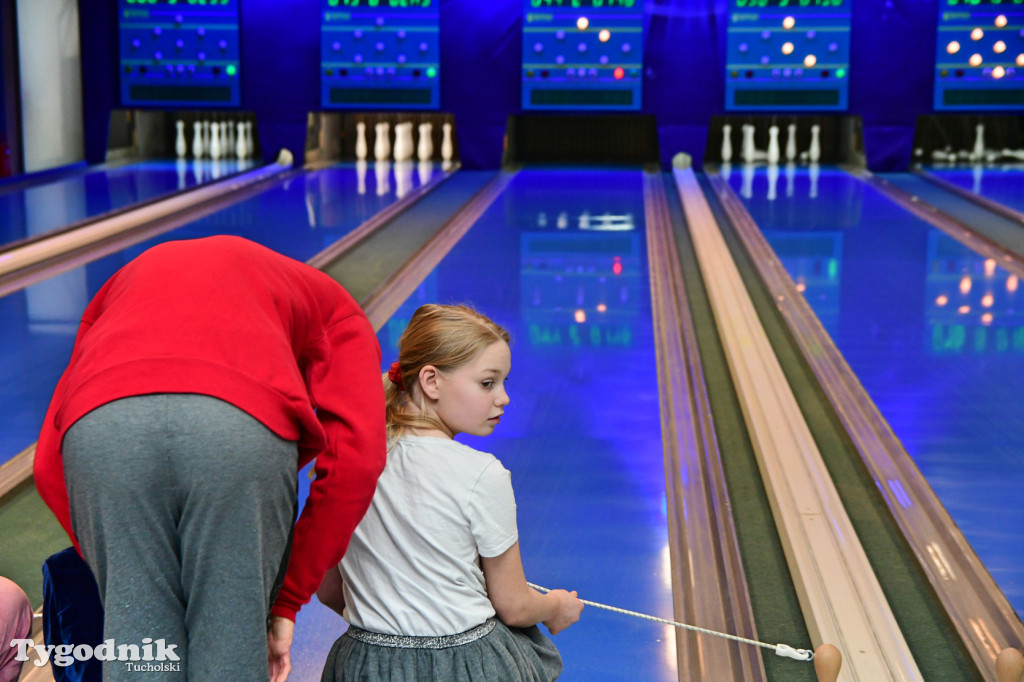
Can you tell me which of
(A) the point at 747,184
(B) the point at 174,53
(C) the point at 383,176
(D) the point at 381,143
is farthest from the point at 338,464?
(B) the point at 174,53

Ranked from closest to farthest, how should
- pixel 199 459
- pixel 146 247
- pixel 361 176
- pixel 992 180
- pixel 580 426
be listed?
pixel 199 459 < pixel 580 426 < pixel 146 247 < pixel 992 180 < pixel 361 176

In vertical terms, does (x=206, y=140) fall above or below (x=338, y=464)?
above

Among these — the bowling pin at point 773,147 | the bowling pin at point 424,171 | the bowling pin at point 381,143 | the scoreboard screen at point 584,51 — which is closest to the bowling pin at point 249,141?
the bowling pin at point 381,143

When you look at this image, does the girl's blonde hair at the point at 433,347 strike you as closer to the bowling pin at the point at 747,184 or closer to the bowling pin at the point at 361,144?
the bowling pin at the point at 747,184

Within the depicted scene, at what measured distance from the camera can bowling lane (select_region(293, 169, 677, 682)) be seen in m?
1.68

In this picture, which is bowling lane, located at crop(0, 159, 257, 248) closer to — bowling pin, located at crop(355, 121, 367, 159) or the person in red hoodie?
bowling pin, located at crop(355, 121, 367, 159)

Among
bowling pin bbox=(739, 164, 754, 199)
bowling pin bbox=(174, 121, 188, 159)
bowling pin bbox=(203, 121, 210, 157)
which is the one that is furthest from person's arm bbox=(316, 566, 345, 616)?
bowling pin bbox=(203, 121, 210, 157)

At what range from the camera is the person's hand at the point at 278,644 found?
Answer: 43.9 inches

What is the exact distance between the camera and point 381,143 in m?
8.22

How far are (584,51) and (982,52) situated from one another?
278cm

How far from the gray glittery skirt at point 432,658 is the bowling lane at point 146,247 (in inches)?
57.4

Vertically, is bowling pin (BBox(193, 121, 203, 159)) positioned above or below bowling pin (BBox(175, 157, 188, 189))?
above

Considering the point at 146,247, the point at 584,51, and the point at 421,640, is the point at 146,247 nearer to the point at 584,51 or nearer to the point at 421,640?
the point at 421,640

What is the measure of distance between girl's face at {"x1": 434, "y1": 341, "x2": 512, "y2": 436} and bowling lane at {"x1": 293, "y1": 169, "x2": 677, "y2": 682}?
51 centimetres
